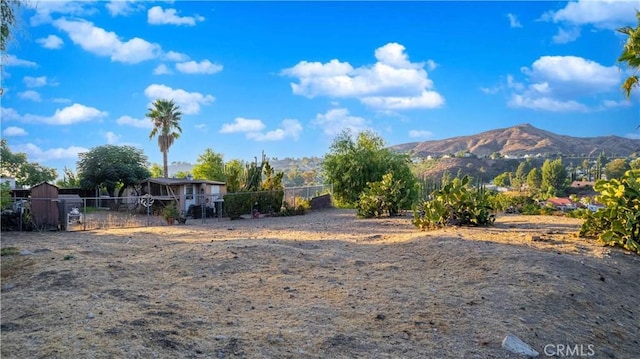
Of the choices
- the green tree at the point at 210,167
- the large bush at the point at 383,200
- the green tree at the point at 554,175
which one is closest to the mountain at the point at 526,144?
the green tree at the point at 554,175

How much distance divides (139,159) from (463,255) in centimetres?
4170

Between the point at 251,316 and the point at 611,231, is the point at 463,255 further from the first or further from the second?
the point at 251,316

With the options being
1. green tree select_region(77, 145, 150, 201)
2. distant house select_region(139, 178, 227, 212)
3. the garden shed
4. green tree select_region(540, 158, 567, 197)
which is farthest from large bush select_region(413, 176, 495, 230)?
green tree select_region(540, 158, 567, 197)

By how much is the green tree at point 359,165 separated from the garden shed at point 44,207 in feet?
55.2

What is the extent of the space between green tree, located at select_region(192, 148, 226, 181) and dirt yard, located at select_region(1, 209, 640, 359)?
38044 mm

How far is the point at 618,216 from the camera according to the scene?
28.8 feet

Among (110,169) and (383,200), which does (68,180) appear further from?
(383,200)

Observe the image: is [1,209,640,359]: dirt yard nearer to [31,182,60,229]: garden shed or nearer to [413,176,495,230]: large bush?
[413,176,495,230]: large bush

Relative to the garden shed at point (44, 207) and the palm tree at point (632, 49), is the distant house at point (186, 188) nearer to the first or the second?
the garden shed at point (44, 207)

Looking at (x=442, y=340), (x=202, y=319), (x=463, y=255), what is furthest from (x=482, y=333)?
(x=463, y=255)

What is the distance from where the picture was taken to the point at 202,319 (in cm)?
455

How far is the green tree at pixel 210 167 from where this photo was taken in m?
46.5

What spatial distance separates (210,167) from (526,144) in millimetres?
94625

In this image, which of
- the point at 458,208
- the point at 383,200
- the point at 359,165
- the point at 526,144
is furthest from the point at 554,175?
the point at 526,144
